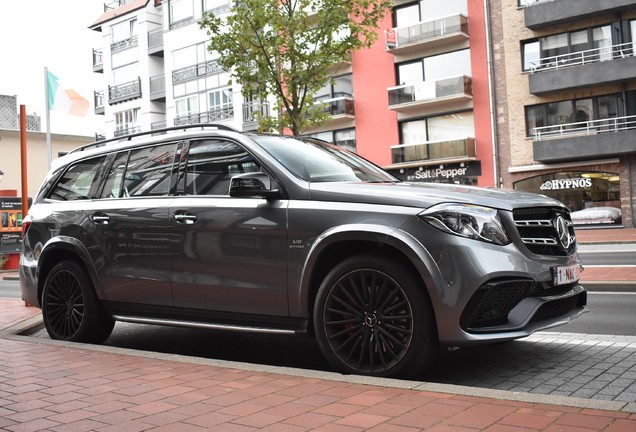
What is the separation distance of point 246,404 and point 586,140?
29.1 metres

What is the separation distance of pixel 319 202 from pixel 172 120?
141 feet

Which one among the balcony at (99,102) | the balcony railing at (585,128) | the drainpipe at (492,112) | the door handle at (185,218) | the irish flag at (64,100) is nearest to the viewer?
the door handle at (185,218)

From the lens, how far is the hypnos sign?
110 ft

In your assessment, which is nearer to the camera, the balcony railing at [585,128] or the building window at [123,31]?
the balcony railing at [585,128]

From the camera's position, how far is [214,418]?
3498 mm

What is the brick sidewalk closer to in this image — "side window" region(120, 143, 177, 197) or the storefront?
"side window" region(120, 143, 177, 197)

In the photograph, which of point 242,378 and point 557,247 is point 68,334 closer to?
point 242,378

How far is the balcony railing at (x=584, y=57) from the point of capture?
2941 centimetres

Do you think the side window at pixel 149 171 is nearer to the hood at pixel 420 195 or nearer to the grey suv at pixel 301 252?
the grey suv at pixel 301 252

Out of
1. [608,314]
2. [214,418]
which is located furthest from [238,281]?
[608,314]

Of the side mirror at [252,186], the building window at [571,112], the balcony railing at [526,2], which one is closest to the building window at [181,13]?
the balcony railing at [526,2]

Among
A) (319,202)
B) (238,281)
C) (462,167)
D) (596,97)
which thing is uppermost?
(596,97)

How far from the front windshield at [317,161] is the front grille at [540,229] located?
4.08 ft

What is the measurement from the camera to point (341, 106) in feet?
122
